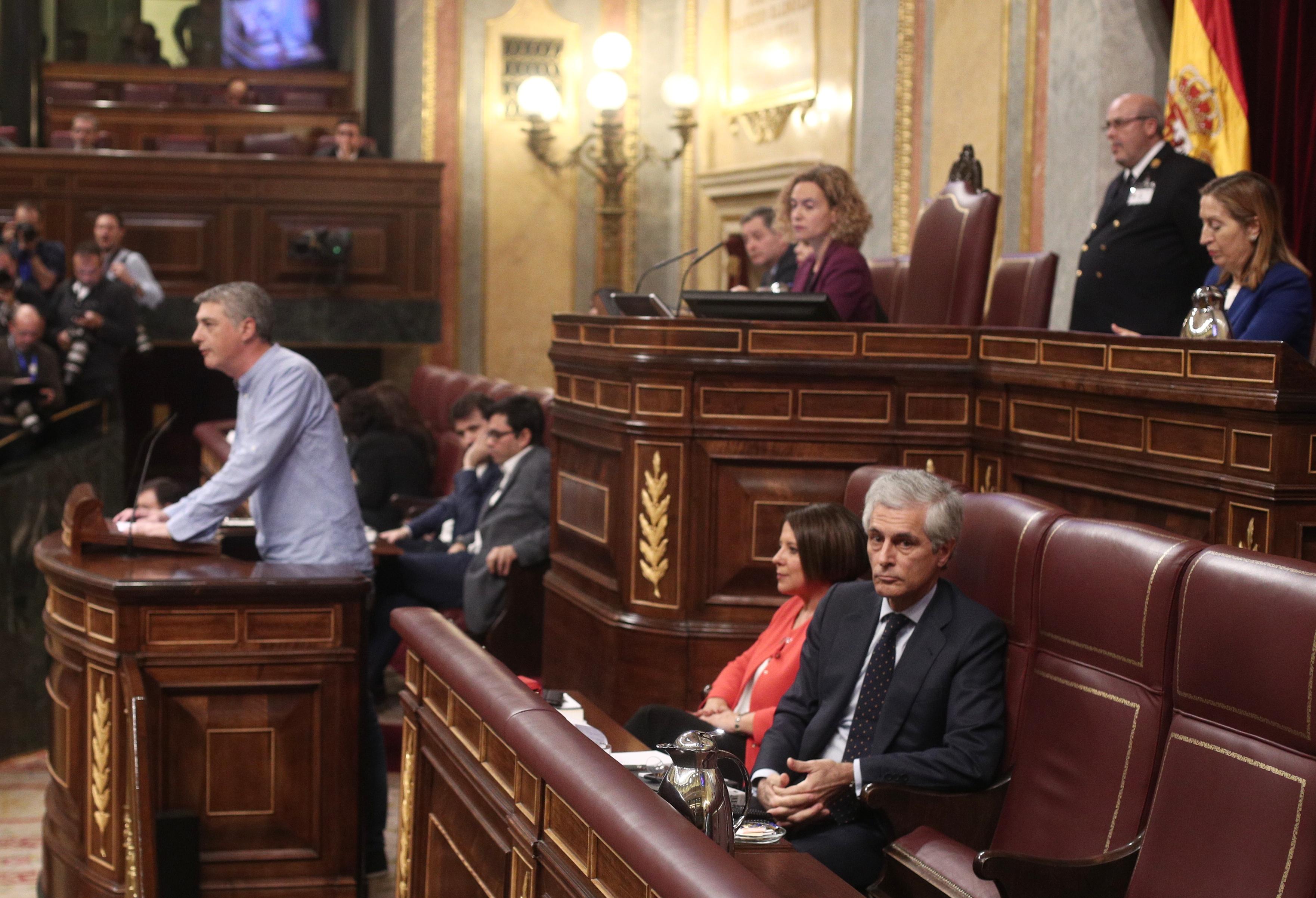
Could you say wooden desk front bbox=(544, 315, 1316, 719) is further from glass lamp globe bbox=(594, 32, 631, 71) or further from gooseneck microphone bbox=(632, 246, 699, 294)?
glass lamp globe bbox=(594, 32, 631, 71)

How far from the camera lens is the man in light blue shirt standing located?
12.7ft

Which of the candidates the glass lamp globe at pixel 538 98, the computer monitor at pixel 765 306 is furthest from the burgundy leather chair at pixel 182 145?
the computer monitor at pixel 765 306

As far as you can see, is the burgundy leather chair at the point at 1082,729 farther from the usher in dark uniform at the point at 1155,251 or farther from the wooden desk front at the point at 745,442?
the usher in dark uniform at the point at 1155,251

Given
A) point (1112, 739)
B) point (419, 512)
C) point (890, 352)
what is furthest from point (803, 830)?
point (419, 512)

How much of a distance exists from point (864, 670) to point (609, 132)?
26.9 ft

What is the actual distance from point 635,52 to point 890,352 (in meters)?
7.50

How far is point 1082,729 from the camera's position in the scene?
237 centimetres

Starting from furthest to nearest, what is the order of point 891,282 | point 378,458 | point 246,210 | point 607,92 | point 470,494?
point 607,92, point 246,210, point 378,458, point 891,282, point 470,494

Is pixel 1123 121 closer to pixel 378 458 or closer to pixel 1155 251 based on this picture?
pixel 1155 251

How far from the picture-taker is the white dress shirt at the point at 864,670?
2.71m

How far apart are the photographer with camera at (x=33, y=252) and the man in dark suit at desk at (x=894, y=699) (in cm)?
635

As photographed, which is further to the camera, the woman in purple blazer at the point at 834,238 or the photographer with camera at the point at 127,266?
the photographer with camera at the point at 127,266

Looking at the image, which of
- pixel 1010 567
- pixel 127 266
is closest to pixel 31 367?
pixel 127 266

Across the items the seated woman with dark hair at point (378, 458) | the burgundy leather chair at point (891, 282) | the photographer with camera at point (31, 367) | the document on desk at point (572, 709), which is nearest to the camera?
the document on desk at point (572, 709)
